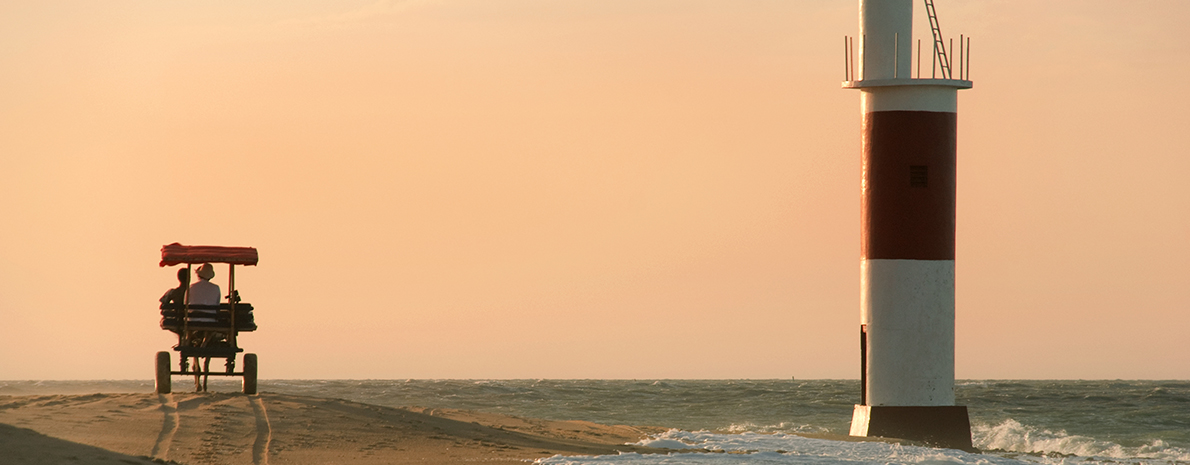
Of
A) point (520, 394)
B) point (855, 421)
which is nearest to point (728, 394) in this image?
point (520, 394)

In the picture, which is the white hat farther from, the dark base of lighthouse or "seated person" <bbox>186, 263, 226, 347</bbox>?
the dark base of lighthouse

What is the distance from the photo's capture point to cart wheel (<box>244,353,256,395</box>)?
53.0ft

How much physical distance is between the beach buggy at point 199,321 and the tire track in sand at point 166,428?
2.99 ft

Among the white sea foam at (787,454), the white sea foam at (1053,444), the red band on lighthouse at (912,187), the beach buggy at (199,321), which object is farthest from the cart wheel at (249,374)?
the white sea foam at (1053,444)

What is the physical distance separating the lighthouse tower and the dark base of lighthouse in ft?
0.04

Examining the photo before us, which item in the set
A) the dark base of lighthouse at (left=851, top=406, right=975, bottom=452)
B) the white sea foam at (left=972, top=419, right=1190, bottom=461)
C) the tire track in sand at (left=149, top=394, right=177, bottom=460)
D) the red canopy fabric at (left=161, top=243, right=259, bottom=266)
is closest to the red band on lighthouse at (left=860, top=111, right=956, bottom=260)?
the dark base of lighthouse at (left=851, top=406, right=975, bottom=452)

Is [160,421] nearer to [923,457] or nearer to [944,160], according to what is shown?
[923,457]

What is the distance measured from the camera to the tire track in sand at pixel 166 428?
1173cm

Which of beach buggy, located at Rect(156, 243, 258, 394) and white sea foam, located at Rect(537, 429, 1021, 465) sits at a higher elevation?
beach buggy, located at Rect(156, 243, 258, 394)

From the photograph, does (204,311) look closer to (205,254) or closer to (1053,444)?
(205,254)

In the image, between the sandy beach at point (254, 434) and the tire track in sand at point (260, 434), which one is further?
the tire track in sand at point (260, 434)

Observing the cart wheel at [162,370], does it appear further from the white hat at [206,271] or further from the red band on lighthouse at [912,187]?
the red band on lighthouse at [912,187]

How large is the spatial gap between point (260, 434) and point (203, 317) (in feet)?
9.84

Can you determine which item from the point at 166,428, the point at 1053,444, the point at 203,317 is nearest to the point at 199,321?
the point at 203,317
